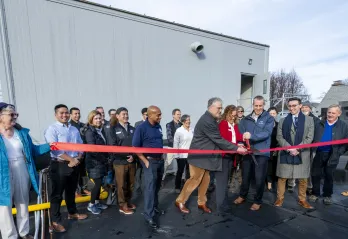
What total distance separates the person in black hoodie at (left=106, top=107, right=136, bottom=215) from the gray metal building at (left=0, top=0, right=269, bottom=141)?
9.33 feet

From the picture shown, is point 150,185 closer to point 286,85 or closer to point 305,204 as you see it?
point 305,204

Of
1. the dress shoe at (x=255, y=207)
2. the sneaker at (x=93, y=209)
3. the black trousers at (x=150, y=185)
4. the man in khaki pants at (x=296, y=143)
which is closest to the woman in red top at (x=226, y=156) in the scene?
the dress shoe at (x=255, y=207)

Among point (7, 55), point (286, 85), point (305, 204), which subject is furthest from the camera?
point (286, 85)

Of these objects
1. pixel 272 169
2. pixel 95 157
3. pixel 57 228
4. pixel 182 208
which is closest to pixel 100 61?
pixel 95 157

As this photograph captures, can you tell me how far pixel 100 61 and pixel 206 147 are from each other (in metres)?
4.44

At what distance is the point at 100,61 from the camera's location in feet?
19.9

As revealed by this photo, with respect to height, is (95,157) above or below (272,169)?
above

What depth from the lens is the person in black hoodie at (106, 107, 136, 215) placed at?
345cm

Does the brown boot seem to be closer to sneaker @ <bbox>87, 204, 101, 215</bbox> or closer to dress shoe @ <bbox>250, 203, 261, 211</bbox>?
sneaker @ <bbox>87, 204, 101, 215</bbox>

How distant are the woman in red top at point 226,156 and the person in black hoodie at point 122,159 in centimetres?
151

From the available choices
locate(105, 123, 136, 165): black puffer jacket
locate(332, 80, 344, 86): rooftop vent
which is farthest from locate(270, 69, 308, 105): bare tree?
locate(105, 123, 136, 165): black puffer jacket

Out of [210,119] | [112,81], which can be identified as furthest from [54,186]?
[112,81]

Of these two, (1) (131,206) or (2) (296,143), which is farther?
(1) (131,206)

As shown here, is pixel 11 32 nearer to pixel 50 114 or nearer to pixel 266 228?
pixel 50 114
